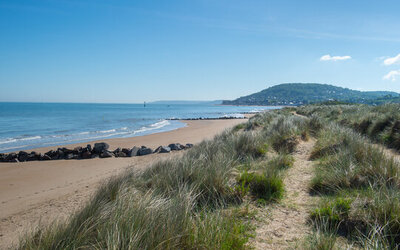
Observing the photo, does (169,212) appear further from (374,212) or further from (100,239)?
(374,212)

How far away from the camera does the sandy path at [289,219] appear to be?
3004mm

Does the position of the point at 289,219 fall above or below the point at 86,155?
above

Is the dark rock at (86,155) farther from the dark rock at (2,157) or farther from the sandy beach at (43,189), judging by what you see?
the dark rock at (2,157)

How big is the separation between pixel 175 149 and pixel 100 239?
38.0 ft

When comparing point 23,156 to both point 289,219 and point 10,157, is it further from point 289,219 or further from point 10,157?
point 289,219

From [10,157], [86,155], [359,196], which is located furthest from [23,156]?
[359,196]

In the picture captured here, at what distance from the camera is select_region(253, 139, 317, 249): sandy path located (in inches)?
118

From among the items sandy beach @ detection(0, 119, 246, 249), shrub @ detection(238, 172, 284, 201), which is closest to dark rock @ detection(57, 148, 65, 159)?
sandy beach @ detection(0, 119, 246, 249)

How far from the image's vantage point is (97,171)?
9.78 metres

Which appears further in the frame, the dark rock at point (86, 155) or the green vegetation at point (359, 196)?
the dark rock at point (86, 155)

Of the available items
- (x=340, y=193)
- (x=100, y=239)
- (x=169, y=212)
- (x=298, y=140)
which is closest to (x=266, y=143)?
(x=298, y=140)

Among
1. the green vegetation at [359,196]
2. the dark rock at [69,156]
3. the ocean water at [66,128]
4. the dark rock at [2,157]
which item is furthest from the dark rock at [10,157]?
the green vegetation at [359,196]

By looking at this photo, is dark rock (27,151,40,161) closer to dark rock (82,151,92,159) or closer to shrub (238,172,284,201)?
dark rock (82,151,92,159)

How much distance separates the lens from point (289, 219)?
11.6 feet
